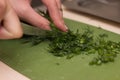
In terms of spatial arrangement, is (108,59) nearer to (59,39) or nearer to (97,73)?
(97,73)

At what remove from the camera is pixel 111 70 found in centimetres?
69

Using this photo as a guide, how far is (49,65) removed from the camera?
74 centimetres

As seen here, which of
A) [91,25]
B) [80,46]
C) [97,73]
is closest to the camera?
[97,73]

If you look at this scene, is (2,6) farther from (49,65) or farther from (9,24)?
(49,65)

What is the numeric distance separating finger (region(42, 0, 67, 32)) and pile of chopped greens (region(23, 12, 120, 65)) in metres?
0.02

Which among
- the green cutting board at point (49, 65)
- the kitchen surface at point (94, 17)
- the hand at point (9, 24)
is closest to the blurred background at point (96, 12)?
the kitchen surface at point (94, 17)

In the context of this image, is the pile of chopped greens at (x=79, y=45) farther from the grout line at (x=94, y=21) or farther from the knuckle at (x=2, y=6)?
the knuckle at (x=2, y=6)

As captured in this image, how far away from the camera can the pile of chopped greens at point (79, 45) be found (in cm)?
74

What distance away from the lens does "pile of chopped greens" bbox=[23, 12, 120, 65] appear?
743 millimetres

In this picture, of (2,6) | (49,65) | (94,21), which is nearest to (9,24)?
(2,6)

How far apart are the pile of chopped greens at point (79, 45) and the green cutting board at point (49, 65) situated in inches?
0.7

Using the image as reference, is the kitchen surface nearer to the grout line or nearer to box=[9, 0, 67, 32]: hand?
the grout line

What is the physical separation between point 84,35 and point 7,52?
0.84ft

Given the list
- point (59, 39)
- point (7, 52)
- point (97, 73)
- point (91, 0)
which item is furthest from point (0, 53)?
point (91, 0)
